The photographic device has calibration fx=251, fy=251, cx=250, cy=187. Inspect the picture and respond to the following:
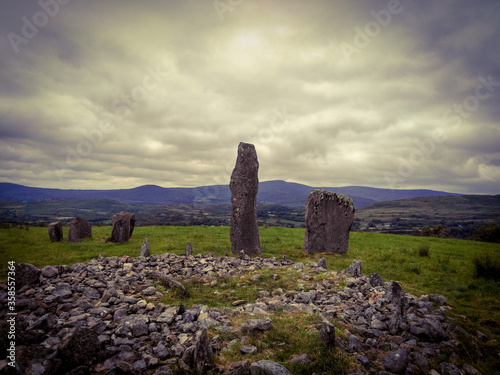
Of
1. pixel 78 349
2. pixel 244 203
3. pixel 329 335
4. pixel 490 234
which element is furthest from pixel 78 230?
pixel 490 234

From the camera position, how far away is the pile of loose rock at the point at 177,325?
4.82 m

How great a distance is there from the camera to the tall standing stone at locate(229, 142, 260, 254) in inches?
636

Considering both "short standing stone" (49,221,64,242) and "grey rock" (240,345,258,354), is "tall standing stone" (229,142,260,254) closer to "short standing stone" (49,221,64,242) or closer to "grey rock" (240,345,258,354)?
"grey rock" (240,345,258,354)

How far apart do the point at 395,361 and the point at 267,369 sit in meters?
2.56

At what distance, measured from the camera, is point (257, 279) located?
10.6 m

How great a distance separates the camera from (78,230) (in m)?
19.2

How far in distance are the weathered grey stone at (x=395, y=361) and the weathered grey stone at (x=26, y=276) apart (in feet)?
35.2

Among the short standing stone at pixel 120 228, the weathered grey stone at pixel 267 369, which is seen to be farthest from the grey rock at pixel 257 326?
the short standing stone at pixel 120 228

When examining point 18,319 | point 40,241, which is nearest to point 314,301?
point 18,319

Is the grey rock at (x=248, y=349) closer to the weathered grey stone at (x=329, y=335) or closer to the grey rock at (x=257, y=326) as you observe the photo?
the grey rock at (x=257, y=326)

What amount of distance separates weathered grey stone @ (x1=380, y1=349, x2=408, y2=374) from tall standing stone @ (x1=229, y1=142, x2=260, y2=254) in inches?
449

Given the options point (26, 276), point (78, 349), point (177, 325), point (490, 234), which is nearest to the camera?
point (78, 349)

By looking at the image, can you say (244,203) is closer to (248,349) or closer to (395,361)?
(248,349)

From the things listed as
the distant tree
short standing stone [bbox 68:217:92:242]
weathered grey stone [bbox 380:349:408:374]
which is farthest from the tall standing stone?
the distant tree
